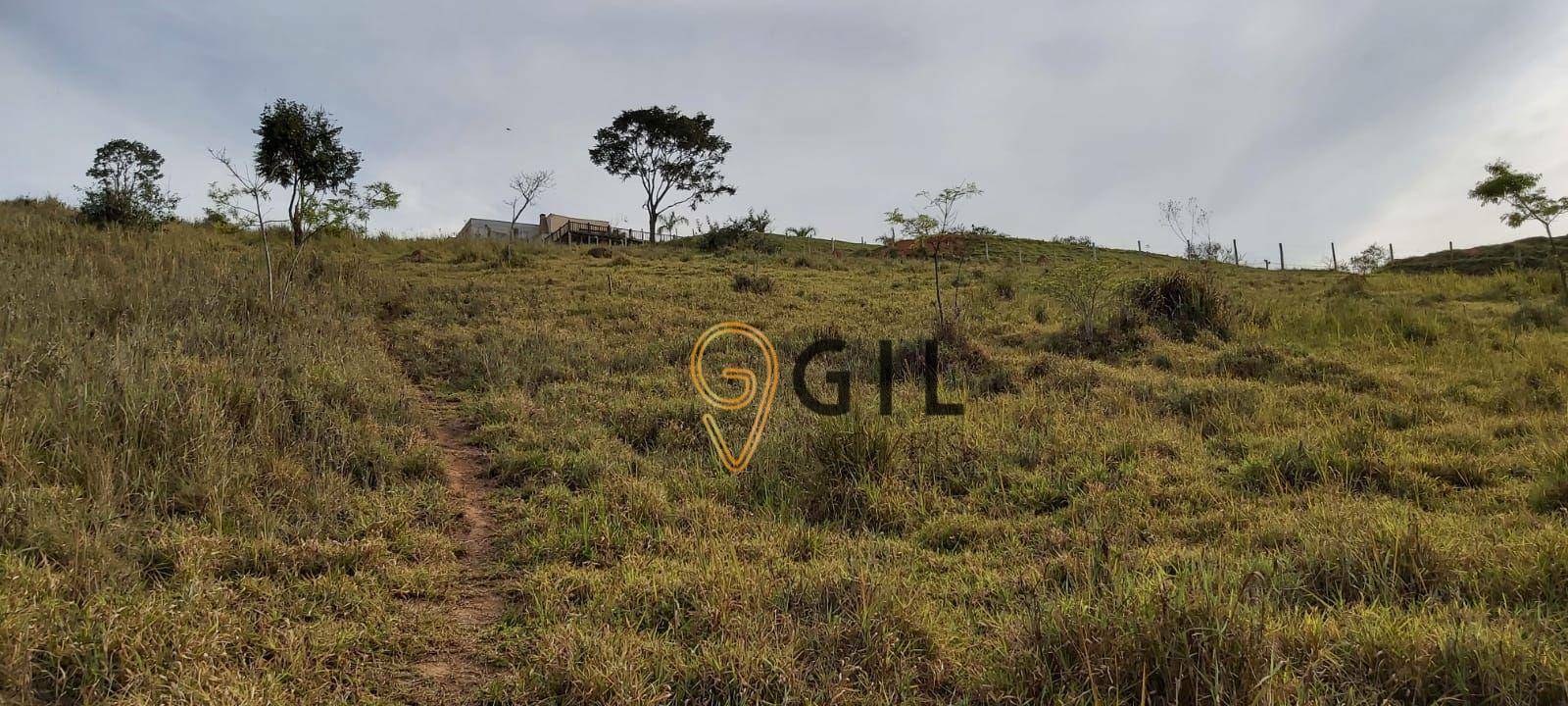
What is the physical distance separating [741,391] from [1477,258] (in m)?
46.6

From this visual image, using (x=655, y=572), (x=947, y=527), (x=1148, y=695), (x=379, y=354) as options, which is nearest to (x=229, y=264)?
(x=379, y=354)

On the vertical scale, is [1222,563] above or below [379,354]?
below

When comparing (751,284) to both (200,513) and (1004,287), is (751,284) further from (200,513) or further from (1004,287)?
(200,513)

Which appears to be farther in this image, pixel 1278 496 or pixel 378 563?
pixel 1278 496

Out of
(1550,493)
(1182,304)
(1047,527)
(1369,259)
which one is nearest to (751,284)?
(1182,304)

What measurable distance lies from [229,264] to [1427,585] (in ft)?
53.2

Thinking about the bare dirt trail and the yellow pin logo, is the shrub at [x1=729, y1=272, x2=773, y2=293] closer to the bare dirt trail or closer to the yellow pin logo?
the yellow pin logo

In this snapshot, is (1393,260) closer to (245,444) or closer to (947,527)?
(947,527)

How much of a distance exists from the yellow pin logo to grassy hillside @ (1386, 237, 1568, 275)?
35.0 meters

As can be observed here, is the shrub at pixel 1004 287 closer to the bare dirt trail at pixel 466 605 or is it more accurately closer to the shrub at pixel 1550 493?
the shrub at pixel 1550 493

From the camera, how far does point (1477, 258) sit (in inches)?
1393

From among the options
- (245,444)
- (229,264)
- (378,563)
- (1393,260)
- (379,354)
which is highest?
(1393,260)

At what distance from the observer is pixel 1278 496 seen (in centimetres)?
472

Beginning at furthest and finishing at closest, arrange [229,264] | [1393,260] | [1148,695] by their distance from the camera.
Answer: [1393,260] → [229,264] → [1148,695]
